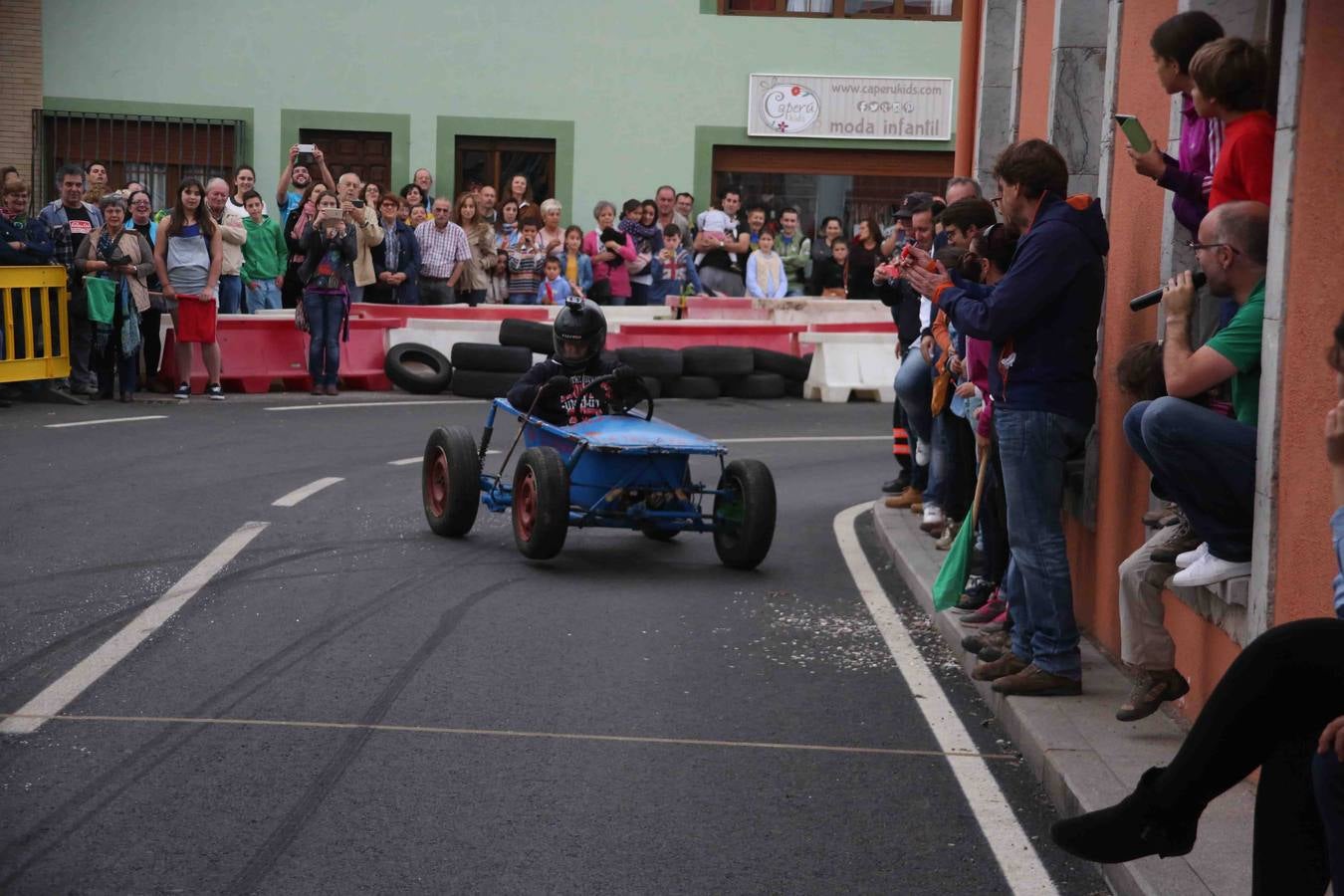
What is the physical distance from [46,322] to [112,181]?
12.0m

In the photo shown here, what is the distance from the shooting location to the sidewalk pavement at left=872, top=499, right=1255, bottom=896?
5082mm

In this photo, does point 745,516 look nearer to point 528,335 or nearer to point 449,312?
point 528,335

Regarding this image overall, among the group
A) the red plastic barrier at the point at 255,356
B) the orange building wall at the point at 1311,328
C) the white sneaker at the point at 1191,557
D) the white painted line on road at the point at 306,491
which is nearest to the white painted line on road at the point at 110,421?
the red plastic barrier at the point at 255,356

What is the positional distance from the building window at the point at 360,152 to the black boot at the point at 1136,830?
26917 millimetres

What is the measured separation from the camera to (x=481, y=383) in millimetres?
20641

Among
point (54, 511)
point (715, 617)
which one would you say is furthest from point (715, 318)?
point (715, 617)

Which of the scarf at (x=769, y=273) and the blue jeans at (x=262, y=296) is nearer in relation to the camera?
the blue jeans at (x=262, y=296)

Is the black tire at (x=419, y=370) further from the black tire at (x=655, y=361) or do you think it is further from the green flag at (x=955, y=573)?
the green flag at (x=955, y=573)

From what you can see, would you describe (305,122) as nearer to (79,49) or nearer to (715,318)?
(79,49)

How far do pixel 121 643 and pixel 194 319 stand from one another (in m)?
11.9

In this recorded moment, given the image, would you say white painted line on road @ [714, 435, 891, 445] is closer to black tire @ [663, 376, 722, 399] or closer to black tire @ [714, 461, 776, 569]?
black tire @ [663, 376, 722, 399]

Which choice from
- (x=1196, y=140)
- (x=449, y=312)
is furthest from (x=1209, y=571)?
(x=449, y=312)

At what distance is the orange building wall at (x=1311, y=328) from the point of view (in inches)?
223

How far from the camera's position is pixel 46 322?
18.6m
